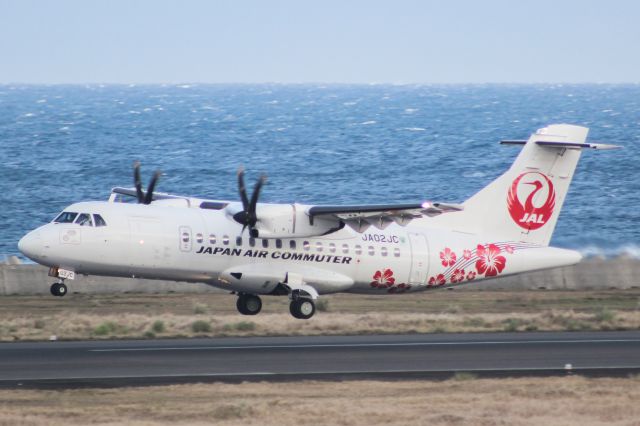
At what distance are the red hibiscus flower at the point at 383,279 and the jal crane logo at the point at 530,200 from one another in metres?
4.29

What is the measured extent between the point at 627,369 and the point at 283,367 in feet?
Answer: 26.3

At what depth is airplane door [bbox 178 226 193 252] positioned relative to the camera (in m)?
32.1

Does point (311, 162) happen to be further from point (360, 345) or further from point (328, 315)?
point (360, 345)

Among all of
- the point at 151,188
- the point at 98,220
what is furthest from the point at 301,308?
the point at 98,220

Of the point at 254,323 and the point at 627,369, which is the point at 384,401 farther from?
the point at 254,323

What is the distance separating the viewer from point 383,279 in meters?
34.6

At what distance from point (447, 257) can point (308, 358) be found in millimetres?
8211

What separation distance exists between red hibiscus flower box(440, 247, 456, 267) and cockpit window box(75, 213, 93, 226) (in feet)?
34.5

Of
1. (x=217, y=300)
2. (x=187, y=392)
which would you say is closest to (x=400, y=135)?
(x=217, y=300)

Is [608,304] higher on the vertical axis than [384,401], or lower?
lower

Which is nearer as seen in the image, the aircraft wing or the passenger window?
the aircraft wing

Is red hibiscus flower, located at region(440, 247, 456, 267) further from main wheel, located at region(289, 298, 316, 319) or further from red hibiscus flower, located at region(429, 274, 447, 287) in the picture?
main wheel, located at region(289, 298, 316, 319)

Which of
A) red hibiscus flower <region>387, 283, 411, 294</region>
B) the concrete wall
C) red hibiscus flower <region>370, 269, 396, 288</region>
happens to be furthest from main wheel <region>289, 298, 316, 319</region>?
the concrete wall

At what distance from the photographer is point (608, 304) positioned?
140 ft
